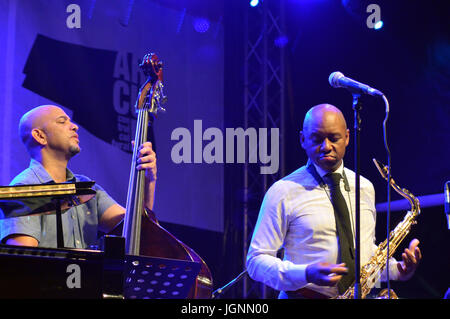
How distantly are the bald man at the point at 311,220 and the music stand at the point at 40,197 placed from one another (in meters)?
1.27

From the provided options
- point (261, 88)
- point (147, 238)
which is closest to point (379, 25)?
point (261, 88)

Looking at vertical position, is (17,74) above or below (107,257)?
above

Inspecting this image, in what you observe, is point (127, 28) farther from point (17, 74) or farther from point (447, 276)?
point (447, 276)

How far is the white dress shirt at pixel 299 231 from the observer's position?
3.29 m

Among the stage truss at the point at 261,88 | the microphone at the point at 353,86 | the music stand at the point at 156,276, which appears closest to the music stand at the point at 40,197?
the music stand at the point at 156,276

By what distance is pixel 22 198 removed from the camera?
2.04 m

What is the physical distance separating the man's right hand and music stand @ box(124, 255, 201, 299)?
2.93 ft

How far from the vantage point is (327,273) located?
2762mm

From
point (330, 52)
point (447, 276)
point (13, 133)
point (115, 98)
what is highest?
point (330, 52)

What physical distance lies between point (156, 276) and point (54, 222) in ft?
4.38

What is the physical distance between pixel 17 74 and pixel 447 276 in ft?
14.3

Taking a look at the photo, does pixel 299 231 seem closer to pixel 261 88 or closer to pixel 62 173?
pixel 62 173

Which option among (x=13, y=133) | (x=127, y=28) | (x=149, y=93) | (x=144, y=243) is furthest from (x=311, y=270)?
(x=127, y=28)

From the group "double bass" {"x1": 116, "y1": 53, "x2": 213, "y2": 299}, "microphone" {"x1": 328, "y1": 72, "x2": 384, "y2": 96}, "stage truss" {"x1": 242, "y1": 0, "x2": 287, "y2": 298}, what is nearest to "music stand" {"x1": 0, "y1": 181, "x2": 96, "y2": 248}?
"double bass" {"x1": 116, "y1": 53, "x2": 213, "y2": 299}
